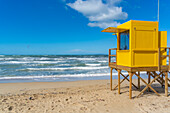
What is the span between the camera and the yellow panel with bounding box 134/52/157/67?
23.7 feet

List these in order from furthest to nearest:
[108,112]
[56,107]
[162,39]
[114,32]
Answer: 1. [114,32]
2. [162,39]
3. [56,107]
4. [108,112]

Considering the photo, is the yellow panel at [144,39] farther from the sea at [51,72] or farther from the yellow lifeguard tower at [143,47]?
the sea at [51,72]

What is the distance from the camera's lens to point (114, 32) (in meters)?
8.88

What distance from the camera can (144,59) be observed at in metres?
7.31

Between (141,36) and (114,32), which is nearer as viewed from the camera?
(141,36)

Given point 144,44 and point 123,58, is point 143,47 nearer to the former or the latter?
point 144,44

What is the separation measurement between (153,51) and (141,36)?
0.99m

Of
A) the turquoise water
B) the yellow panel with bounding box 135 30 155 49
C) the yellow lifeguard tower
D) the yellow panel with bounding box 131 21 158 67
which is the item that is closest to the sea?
the turquoise water

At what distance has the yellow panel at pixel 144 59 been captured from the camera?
23.7ft

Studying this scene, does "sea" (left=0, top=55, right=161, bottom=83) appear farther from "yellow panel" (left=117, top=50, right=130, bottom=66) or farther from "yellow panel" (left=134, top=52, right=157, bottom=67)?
"yellow panel" (left=134, top=52, right=157, bottom=67)

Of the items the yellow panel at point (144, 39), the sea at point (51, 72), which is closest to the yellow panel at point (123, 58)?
the yellow panel at point (144, 39)

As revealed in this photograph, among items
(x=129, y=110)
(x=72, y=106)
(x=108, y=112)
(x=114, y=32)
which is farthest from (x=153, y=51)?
(x=72, y=106)

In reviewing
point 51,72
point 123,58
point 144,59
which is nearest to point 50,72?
point 51,72

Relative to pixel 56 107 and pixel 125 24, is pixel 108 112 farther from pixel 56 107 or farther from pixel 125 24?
pixel 125 24
